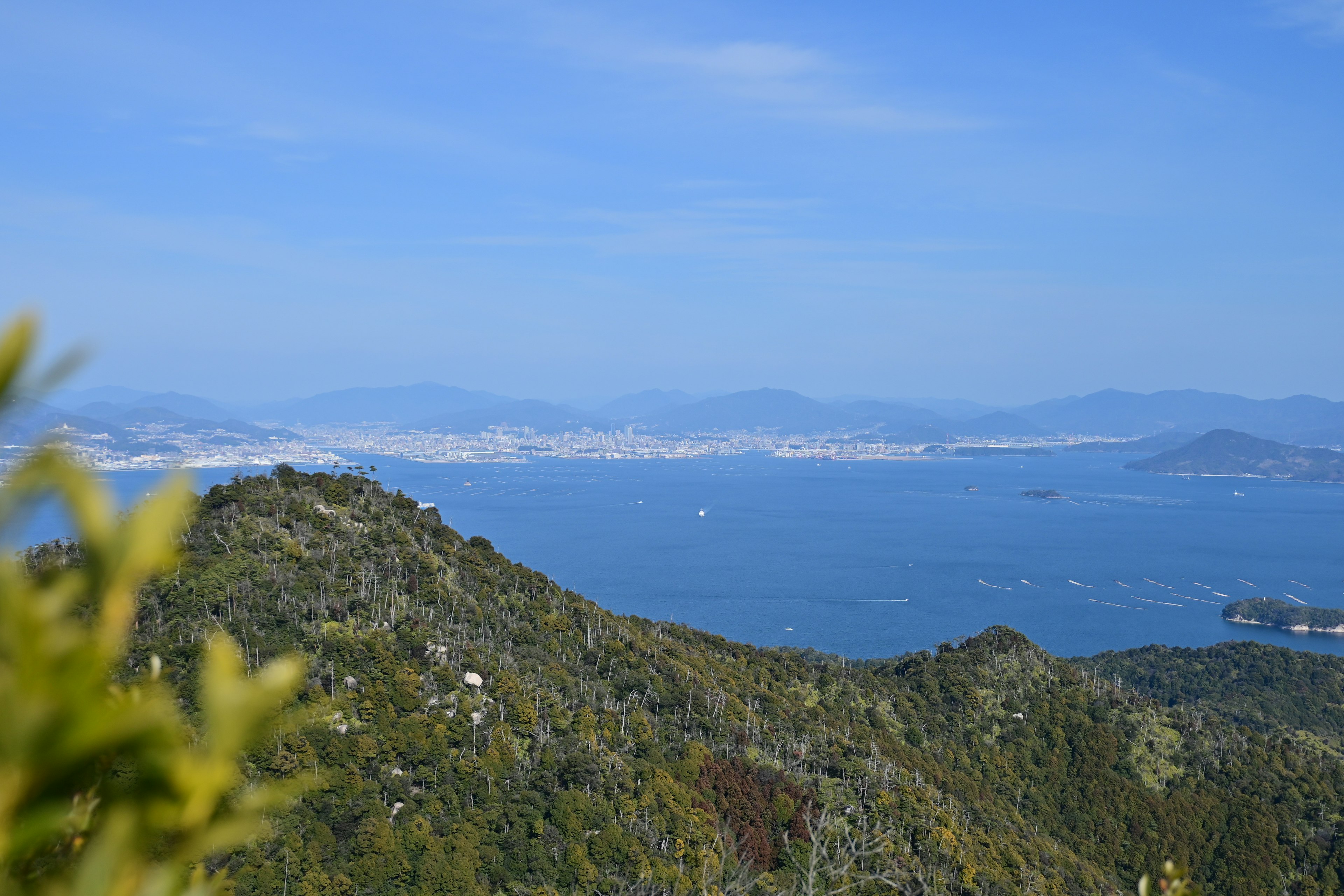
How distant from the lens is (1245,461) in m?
148

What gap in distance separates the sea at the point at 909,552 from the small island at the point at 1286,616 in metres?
0.76

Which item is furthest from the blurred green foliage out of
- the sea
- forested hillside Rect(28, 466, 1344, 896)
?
the sea

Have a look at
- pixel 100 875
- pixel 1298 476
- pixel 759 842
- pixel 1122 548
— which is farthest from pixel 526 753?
pixel 1298 476

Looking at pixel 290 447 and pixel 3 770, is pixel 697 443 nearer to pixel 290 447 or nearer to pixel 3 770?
pixel 290 447

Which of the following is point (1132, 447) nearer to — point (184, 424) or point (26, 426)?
point (184, 424)

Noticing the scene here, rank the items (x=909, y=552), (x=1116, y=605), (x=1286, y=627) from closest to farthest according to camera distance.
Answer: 1. (x=1286, y=627)
2. (x=1116, y=605)
3. (x=909, y=552)

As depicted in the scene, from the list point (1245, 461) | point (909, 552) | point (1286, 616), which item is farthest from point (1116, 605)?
point (1245, 461)

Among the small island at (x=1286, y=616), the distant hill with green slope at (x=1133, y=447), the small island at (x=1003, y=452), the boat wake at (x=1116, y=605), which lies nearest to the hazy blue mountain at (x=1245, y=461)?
the small island at (x=1003, y=452)

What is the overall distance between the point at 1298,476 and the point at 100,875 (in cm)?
17082

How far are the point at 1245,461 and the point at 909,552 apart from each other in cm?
10695

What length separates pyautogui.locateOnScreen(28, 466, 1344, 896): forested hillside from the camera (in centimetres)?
1750

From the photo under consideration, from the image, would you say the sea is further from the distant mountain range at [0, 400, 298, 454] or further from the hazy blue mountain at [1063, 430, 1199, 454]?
the hazy blue mountain at [1063, 430, 1199, 454]

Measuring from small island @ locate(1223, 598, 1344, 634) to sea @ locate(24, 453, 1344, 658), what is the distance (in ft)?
2.48

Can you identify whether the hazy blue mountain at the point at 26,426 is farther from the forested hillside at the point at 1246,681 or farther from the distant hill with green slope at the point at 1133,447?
the distant hill with green slope at the point at 1133,447
